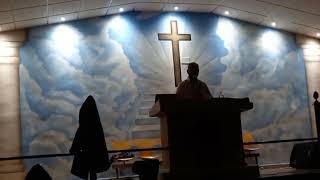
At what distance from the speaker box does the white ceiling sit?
5.48 m

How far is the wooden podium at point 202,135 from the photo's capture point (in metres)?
4.98

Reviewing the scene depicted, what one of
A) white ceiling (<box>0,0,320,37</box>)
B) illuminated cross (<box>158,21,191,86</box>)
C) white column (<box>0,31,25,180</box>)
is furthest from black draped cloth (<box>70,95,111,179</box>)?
illuminated cross (<box>158,21,191,86</box>)

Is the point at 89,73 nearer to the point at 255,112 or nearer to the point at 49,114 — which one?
the point at 49,114

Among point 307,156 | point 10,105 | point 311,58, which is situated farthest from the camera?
point 311,58

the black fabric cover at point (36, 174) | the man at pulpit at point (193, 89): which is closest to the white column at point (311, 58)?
the man at pulpit at point (193, 89)

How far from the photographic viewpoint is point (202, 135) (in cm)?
511

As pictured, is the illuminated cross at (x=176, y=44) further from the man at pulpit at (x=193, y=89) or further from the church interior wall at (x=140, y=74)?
the man at pulpit at (x=193, y=89)

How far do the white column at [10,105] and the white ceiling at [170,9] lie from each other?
0.38 metres

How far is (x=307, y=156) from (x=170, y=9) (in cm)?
709

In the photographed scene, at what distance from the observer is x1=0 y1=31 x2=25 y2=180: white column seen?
35.0 ft

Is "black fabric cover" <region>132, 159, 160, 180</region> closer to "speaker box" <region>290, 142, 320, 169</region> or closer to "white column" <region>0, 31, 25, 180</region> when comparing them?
"speaker box" <region>290, 142, 320, 169</region>

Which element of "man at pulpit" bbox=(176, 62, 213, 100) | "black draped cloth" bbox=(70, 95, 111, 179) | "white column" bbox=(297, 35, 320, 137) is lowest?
"black draped cloth" bbox=(70, 95, 111, 179)

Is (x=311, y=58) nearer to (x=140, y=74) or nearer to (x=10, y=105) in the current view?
(x=140, y=74)

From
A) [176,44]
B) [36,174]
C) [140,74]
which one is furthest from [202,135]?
[140,74]
